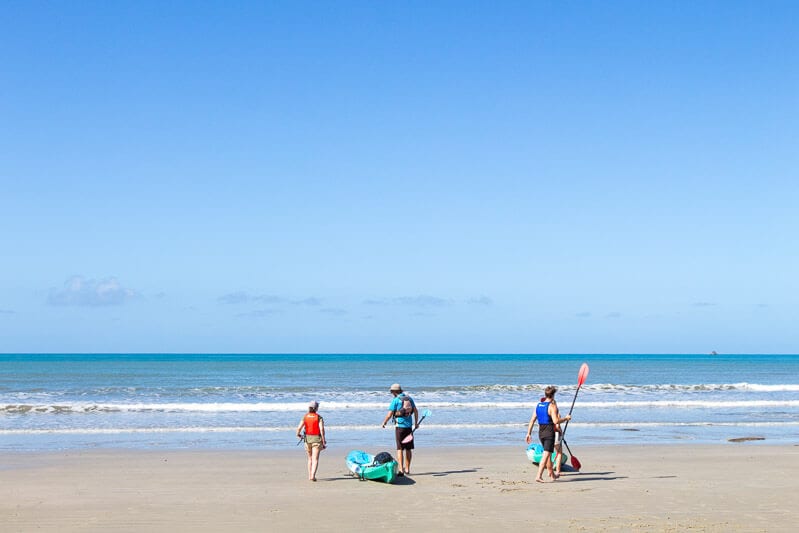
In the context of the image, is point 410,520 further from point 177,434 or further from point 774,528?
point 177,434

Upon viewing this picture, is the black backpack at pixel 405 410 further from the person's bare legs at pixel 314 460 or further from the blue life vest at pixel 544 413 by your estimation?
the blue life vest at pixel 544 413

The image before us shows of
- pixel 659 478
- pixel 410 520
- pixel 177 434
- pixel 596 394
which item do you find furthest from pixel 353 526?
pixel 596 394

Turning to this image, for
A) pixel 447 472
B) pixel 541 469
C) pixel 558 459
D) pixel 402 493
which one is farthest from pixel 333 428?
pixel 402 493

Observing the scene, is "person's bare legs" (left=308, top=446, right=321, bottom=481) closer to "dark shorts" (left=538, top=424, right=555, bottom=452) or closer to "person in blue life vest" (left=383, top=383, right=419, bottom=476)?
"person in blue life vest" (left=383, top=383, right=419, bottom=476)

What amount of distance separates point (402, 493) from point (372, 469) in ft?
3.79

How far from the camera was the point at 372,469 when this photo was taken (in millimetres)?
14133

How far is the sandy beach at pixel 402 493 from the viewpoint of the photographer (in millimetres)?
10906

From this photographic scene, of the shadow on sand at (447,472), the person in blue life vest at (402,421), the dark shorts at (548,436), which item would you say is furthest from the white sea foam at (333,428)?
the dark shorts at (548,436)

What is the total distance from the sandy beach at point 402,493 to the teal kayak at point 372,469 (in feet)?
0.57

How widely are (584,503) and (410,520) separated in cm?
284

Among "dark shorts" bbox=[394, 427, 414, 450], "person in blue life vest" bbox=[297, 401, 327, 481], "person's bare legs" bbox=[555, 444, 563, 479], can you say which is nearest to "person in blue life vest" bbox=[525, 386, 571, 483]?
"person's bare legs" bbox=[555, 444, 563, 479]

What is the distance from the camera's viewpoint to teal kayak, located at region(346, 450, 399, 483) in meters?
14.0

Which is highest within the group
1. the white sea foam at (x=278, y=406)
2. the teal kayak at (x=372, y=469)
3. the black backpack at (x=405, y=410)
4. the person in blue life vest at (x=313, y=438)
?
the black backpack at (x=405, y=410)

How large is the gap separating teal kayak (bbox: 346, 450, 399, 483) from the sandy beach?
174 millimetres
